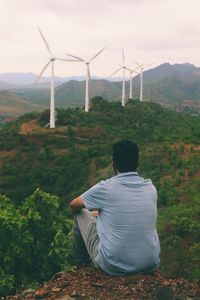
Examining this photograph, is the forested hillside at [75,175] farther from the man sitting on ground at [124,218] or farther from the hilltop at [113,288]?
the man sitting on ground at [124,218]

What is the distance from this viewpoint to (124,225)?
24.9 ft

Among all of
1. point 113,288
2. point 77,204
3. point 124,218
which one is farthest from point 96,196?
point 113,288

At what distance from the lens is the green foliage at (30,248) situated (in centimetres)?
1579

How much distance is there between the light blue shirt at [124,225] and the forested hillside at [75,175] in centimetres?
798

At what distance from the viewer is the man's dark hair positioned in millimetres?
7680

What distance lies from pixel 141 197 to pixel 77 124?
72724 millimetres

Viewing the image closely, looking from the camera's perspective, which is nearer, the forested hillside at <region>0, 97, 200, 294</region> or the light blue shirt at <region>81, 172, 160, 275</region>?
the light blue shirt at <region>81, 172, 160, 275</region>

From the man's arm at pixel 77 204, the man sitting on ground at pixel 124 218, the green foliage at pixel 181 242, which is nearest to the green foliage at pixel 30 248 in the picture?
the green foliage at pixel 181 242

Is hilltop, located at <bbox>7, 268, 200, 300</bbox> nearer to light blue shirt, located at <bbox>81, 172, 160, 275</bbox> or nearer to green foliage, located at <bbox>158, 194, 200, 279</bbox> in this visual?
light blue shirt, located at <bbox>81, 172, 160, 275</bbox>

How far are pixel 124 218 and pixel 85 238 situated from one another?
0.75m

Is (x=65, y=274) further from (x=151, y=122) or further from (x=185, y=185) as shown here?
(x=151, y=122)

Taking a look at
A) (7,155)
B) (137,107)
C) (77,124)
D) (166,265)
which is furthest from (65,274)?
(137,107)

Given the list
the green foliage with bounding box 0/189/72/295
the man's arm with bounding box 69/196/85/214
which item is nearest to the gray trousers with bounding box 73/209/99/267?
the man's arm with bounding box 69/196/85/214

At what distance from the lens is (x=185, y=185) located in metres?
37.5
